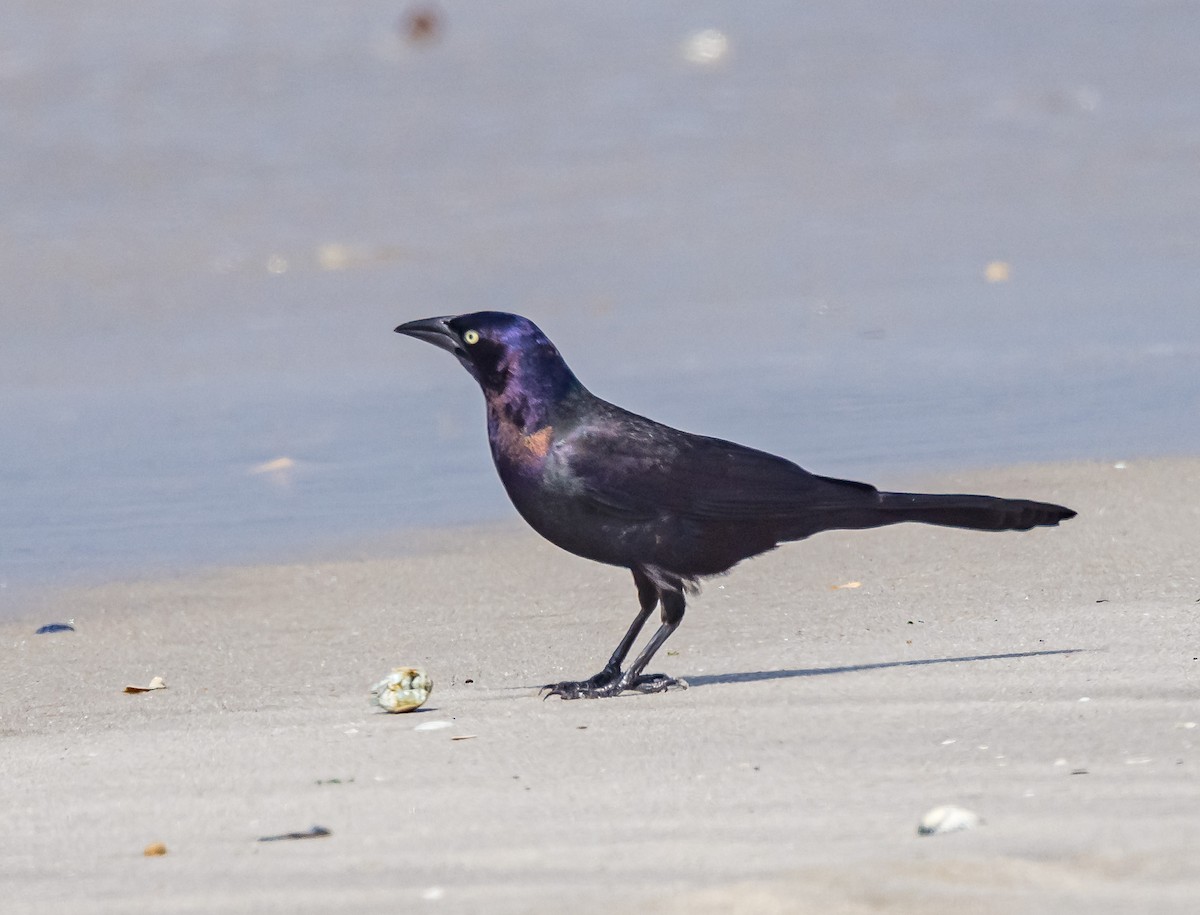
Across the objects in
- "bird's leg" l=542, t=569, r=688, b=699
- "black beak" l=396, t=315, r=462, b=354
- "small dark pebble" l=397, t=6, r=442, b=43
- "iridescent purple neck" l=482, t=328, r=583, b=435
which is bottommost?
"bird's leg" l=542, t=569, r=688, b=699

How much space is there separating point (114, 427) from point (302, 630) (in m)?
3.27

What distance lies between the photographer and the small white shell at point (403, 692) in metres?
5.00

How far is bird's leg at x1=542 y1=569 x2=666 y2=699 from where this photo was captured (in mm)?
5141

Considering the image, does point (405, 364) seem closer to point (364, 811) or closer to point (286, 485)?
point (286, 485)

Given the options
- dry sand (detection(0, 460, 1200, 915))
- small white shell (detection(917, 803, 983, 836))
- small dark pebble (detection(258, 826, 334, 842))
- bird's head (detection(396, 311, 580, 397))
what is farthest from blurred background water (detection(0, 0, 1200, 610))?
small white shell (detection(917, 803, 983, 836))

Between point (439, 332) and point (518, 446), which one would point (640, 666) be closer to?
point (518, 446)

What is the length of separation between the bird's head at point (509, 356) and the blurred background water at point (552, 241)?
2.19m

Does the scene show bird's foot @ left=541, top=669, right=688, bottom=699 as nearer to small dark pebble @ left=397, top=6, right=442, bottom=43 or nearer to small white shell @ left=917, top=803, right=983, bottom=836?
small white shell @ left=917, top=803, right=983, bottom=836

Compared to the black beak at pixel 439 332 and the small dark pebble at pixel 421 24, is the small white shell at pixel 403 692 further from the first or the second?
the small dark pebble at pixel 421 24

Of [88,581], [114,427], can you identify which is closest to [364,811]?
[88,581]

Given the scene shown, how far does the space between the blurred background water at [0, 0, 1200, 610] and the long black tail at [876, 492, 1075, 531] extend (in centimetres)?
249

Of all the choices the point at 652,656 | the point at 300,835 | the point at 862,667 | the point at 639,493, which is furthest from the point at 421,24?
the point at 300,835

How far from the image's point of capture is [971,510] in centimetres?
534

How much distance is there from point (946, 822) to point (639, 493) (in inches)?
71.6
